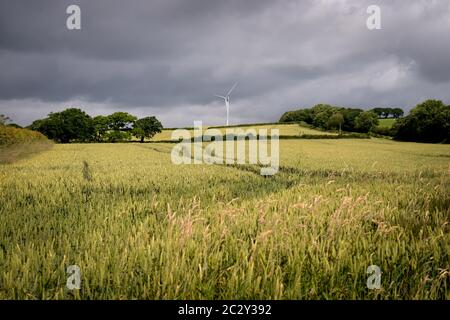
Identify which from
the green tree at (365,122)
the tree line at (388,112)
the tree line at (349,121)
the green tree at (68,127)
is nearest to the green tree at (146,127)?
the green tree at (68,127)

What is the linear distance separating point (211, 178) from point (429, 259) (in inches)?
322

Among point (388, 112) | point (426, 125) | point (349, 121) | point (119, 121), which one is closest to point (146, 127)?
point (119, 121)

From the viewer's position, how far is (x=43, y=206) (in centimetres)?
611

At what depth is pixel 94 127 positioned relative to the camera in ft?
367

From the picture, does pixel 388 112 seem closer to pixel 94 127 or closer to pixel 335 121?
pixel 335 121

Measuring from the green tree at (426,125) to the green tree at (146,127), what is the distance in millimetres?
79107

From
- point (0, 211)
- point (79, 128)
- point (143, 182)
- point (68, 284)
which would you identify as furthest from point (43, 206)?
point (79, 128)

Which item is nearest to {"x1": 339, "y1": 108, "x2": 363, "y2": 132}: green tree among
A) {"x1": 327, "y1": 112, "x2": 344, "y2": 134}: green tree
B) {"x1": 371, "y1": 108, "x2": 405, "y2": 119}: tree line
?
{"x1": 327, "y1": 112, "x2": 344, "y2": 134}: green tree

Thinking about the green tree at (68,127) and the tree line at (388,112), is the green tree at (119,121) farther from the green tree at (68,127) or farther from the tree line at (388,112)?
the tree line at (388,112)

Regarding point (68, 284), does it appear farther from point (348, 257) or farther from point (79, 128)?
point (79, 128)

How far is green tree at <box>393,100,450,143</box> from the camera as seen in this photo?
7694 centimetres

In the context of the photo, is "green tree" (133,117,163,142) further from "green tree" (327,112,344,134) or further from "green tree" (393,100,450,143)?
"green tree" (393,100,450,143)

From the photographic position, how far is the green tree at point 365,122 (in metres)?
106

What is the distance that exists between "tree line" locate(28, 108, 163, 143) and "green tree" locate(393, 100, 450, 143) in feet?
265
